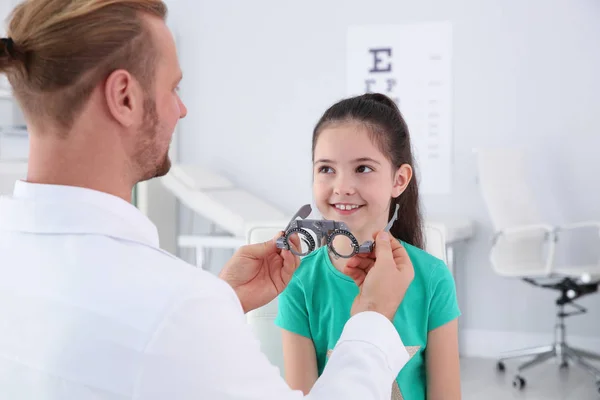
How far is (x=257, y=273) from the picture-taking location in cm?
138

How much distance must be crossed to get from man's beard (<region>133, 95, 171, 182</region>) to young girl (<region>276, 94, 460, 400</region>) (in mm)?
659

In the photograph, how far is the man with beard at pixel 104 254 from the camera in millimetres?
771

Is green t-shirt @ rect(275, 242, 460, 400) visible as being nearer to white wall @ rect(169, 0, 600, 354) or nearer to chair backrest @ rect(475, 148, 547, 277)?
chair backrest @ rect(475, 148, 547, 277)

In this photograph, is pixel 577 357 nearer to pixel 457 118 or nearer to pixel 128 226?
pixel 457 118

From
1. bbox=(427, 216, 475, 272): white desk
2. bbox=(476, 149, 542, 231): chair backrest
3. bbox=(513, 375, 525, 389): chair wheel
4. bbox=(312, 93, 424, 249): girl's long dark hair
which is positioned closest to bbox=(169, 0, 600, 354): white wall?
bbox=(427, 216, 475, 272): white desk

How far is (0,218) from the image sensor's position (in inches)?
35.1

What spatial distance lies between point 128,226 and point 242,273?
52 centimetres

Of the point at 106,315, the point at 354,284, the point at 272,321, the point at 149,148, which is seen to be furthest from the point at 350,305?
the point at 106,315

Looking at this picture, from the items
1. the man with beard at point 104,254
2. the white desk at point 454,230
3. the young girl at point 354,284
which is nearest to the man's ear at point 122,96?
the man with beard at point 104,254

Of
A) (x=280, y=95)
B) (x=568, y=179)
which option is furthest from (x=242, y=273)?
(x=280, y=95)

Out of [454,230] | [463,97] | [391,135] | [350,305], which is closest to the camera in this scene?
[350,305]

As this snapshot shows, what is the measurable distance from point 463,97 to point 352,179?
123 inches

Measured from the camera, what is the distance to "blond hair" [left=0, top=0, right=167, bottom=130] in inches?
33.3

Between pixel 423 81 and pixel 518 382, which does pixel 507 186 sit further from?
pixel 518 382
